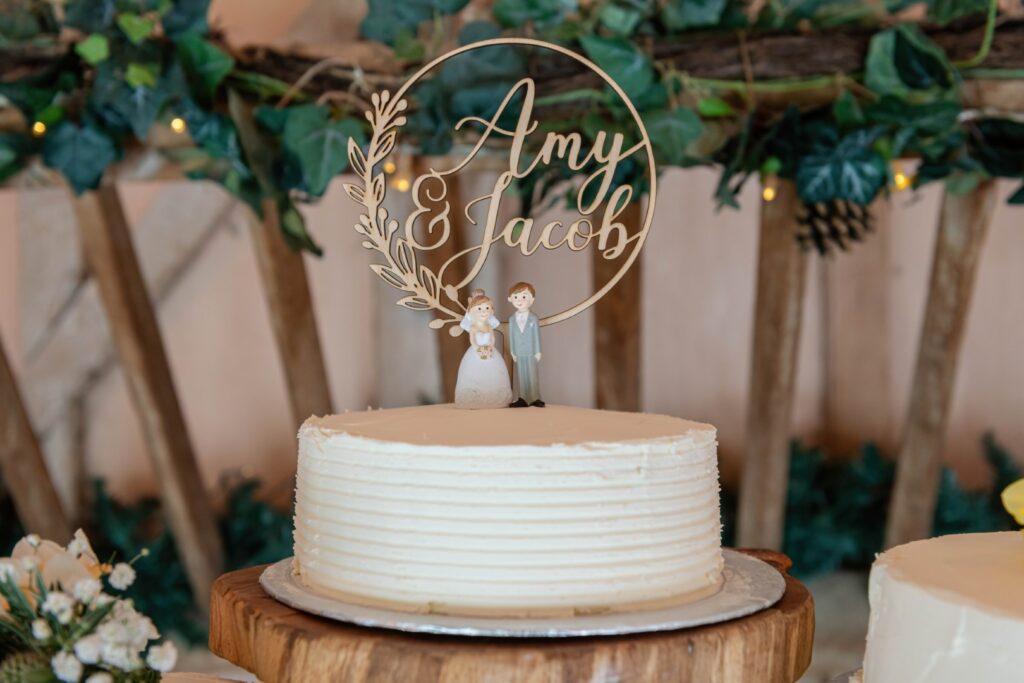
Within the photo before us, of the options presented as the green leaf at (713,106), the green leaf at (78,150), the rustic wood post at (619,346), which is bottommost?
the rustic wood post at (619,346)

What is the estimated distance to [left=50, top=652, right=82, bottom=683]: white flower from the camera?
3.25 feet

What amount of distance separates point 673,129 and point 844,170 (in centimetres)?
27

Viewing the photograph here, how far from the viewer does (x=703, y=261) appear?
9.98 feet

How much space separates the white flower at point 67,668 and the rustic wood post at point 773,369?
1.45 meters

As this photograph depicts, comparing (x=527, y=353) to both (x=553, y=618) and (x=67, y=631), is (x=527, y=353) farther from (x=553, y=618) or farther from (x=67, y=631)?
(x=67, y=631)

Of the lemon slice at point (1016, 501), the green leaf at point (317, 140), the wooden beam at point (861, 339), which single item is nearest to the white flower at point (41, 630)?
the lemon slice at point (1016, 501)

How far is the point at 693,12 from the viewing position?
6.04ft

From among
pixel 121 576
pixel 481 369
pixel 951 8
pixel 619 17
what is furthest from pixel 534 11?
pixel 121 576

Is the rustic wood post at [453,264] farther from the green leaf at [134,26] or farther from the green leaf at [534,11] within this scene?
the green leaf at [134,26]

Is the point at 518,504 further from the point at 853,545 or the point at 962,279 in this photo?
the point at 853,545

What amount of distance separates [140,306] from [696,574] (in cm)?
147

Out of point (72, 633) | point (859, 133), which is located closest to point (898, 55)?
point (859, 133)

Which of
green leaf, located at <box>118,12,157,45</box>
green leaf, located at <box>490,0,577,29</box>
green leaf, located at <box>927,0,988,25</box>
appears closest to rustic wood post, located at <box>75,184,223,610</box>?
green leaf, located at <box>118,12,157,45</box>

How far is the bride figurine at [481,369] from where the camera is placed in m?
1.38
